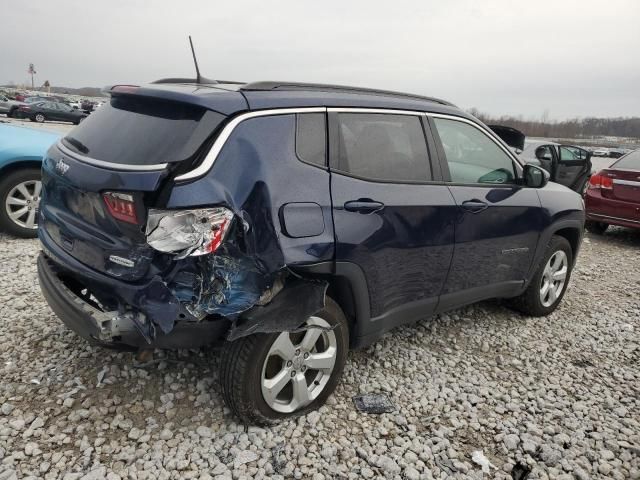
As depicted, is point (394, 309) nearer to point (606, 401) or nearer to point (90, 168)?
point (606, 401)

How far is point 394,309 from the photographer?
296 centimetres

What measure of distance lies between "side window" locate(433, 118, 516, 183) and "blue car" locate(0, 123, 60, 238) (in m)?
4.22

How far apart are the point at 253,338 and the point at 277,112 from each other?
44.1 inches

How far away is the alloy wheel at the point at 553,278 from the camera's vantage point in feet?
14.1

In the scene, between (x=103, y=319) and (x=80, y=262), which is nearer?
(x=103, y=319)

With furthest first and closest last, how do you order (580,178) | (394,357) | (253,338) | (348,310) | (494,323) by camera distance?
(580,178), (494,323), (394,357), (348,310), (253,338)

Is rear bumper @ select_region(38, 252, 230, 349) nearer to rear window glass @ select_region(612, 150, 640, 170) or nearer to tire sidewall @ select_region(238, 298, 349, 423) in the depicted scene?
tire sidewall @ select_region(238, 298, 349, 423)

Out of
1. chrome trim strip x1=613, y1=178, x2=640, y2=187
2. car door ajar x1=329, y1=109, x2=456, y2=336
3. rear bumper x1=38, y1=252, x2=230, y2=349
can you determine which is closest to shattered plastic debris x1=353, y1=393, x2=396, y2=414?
car door ajar x1=329, y1=109, x2=456, y2=336

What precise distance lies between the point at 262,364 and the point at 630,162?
7.35m

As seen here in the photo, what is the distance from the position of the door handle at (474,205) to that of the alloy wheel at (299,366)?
4.12ft

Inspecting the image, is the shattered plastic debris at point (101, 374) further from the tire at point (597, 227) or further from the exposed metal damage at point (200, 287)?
the tire at point (597, 227)

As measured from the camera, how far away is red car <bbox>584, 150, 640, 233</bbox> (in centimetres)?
707

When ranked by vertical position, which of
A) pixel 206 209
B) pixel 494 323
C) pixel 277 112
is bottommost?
pixel 494 323

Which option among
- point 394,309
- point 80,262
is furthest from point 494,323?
point 80,262
